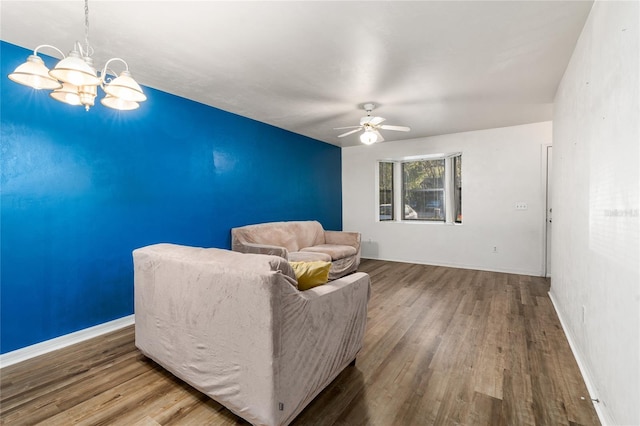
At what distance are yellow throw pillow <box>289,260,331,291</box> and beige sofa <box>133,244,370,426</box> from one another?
44mm

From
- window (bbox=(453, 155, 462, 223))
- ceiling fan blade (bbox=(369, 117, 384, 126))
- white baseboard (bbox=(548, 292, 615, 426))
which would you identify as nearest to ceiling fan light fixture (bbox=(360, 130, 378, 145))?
ceiling fan blade (bbox=(369, 117, 384, 126))

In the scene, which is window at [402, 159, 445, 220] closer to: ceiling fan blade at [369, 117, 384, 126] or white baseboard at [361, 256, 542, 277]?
white baseboard at [361, 256, 542, 277]

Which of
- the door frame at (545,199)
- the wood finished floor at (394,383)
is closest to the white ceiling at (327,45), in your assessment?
the door frame at (545,199)

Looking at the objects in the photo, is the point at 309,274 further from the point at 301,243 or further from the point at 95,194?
the point at 301,243

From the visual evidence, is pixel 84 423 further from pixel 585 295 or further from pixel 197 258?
pixel 585 295

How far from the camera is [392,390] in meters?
1.89

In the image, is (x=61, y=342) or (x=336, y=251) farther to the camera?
(x=336, y=251)

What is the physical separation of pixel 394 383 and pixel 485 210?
410 centimetres

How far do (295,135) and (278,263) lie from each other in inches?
161

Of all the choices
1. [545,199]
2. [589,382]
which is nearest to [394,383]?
[589,382]

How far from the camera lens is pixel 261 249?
3.87 m

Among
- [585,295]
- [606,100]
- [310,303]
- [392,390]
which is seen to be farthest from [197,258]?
[585,295]

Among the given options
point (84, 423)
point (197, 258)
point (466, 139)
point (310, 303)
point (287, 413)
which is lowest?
point (84, 423)

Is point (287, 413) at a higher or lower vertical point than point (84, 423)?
higher
